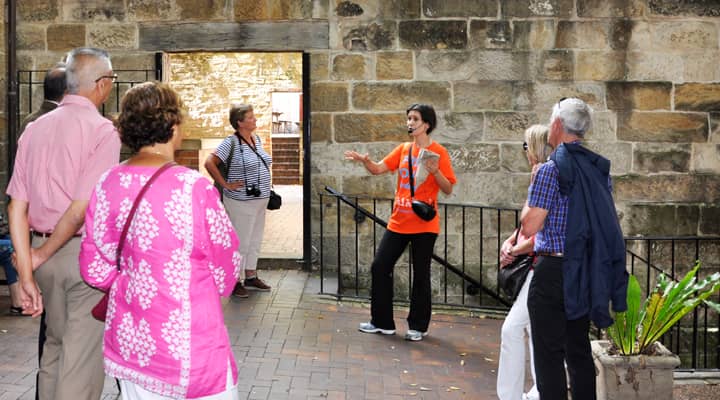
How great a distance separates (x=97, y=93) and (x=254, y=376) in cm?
218

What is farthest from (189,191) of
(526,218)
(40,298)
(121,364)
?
(526,218)

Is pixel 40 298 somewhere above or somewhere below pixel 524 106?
below

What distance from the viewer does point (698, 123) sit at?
820 centimetres

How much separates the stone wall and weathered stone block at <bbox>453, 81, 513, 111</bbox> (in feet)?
0.05

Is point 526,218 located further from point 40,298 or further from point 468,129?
point 468,129

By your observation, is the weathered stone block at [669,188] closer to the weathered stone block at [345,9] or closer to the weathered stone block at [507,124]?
the weathered stone block at [507,124]

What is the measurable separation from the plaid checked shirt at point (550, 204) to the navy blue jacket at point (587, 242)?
0.04 m

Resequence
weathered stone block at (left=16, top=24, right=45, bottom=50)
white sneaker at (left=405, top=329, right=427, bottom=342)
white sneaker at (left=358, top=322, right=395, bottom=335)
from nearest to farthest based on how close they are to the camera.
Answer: white sneaker at (left=405, top=329, right=427, bottom=342) < white sneaker at (left=358, top=322, right=395, bottom=335) < weathered stone block at (left=16, top=24, right=45, bottom=50)

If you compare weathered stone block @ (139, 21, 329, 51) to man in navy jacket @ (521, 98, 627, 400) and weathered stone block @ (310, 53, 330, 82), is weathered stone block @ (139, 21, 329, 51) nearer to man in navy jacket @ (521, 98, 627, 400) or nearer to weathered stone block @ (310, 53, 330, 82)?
weathered stone block @ (310, 53, 330, 82)

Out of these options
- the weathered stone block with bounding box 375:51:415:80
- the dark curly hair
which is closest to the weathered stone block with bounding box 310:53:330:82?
the weathered stone block with bounding box 375:51:415:80

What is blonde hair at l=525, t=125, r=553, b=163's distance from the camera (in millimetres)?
4090

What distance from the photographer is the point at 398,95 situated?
8.27 meters

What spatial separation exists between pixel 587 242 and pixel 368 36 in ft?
16.7

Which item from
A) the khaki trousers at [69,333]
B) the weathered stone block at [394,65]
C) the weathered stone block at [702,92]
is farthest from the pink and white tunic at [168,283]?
the weathered stone block at [702,92]
